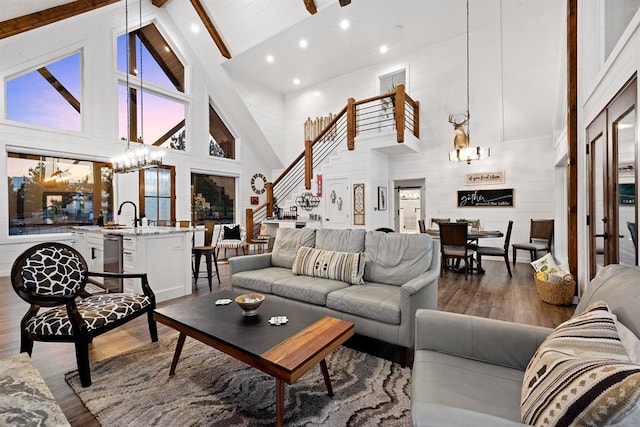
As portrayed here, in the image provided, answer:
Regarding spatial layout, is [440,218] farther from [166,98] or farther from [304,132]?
[166,98]

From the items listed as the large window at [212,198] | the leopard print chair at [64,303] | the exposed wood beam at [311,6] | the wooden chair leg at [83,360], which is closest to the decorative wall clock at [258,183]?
the large window at [212,198]

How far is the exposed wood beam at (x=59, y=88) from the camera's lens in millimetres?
5836

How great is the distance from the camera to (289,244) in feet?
12.2

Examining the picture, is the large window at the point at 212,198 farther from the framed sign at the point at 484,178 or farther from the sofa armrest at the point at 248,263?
the framed sign at the point at 484,178

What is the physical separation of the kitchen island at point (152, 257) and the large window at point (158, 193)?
2983mm

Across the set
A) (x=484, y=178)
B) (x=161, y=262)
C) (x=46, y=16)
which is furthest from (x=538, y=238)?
(x=46, y=16)

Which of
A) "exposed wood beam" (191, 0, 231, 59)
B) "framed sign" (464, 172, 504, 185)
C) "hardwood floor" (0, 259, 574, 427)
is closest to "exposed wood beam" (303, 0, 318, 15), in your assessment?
"exposed wood beam" (191, 0, 231, 59)

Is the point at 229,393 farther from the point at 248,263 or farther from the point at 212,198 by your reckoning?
the point at 212,198

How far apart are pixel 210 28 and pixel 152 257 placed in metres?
6.21

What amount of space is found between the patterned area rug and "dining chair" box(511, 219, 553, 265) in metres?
4.78

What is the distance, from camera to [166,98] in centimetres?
769

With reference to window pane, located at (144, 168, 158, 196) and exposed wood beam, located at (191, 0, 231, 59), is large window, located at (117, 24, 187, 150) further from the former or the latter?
exposed wood beam, located at (191, 0, 231, 59)

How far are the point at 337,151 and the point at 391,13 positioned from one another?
10.3 ft

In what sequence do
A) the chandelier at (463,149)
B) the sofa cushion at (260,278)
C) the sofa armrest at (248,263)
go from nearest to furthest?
the sofa cushion at (260,278), the sofa armrest at (248,263), the chandelier at (463,149)
